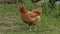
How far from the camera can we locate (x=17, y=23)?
34.8 feet

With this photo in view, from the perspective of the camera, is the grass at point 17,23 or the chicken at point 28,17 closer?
the chicken at point 28,17

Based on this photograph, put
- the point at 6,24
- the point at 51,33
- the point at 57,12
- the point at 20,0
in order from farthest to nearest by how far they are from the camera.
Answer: the point at 20,0 < the point at 57,12 < the point at 6,24 < the point at 51,33

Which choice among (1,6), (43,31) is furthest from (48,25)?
(1,6)

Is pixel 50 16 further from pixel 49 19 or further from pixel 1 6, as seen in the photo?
Result: pixel 1 6

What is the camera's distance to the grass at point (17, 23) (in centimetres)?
945

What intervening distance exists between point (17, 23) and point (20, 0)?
3.31 meters

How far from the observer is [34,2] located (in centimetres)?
1412

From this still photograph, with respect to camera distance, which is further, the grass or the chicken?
the grass

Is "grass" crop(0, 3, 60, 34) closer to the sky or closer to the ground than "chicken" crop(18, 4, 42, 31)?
closer to the ground

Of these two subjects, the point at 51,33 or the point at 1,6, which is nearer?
the point at 51,33

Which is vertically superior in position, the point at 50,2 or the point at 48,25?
the point at 50,2

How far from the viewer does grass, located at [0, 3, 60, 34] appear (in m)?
9.45

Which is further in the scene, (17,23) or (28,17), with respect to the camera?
(17,23)

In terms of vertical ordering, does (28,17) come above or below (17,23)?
above
